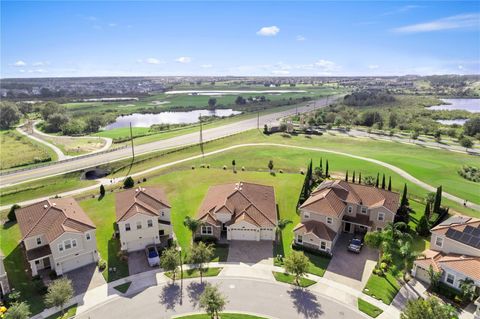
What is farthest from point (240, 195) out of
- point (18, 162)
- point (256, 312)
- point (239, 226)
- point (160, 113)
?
point (160, 113)

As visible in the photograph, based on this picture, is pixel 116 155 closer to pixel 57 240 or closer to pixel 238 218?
pixel 57 240

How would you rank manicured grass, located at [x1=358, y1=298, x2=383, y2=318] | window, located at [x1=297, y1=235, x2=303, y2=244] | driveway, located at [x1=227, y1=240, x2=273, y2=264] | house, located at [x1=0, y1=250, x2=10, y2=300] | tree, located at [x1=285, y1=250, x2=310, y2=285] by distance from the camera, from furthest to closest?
window, located at [x1=297, y1=235, x2=303, y2=244]
driveway, located at [x1=227, y1=240, x2=273, y2=264]
tree, located at [x1=285, y1=250, x2=310, y2=285]
house, located at [x1=0, y1=250, x2=10, y2=300]
manicured grass, located at [x1=358, y1=298, x2=383, y2=318]

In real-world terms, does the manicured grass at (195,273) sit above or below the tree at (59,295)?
below

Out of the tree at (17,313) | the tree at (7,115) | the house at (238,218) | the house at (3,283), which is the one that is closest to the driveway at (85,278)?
the house at (3,283)

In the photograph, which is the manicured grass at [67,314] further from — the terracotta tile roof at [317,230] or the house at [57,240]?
the terracotta tile roof at [317,230]

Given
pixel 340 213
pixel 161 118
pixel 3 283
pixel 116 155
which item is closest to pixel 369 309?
pixel 340 213

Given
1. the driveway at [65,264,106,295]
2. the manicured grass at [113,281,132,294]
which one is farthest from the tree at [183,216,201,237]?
the driveway at [65,264,106,295]

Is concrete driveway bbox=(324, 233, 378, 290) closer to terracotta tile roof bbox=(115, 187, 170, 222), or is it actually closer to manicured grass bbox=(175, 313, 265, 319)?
manicured grass bbox=(175, 313, 265, 319)
